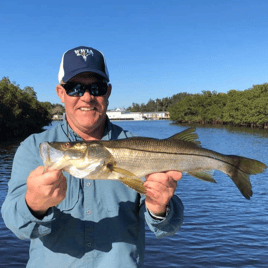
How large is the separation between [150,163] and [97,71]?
1209 millimetres

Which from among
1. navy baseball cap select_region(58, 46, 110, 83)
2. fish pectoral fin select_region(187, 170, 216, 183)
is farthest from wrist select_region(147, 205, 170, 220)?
navy baseball cap select_region(58, 46, 110, 83)

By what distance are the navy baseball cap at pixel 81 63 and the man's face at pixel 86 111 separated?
95 millimetres

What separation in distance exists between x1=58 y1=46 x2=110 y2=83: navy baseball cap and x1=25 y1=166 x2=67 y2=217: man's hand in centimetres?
133

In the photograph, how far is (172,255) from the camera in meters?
10.2

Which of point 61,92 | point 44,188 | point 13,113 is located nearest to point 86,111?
point 61,92

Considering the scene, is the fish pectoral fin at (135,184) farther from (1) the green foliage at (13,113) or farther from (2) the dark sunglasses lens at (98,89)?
(1) the green foliage at (13,113)

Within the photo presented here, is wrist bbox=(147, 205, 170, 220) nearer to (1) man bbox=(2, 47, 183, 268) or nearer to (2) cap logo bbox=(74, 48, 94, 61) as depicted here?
(1) man bbox=(2, 47, 183, 268)

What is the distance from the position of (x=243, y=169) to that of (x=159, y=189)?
1242 millimetres

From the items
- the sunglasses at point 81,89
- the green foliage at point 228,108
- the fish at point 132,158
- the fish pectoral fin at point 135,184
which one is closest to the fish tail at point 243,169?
the fish at point 132,158

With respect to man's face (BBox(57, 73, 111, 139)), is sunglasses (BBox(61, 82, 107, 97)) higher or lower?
higher

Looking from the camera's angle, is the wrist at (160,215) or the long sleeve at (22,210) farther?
the wrist at (160,215)

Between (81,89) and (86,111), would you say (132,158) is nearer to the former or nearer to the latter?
(86,111)

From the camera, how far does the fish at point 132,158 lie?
275 centimetres

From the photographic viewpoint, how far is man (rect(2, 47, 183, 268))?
2.80 meters
